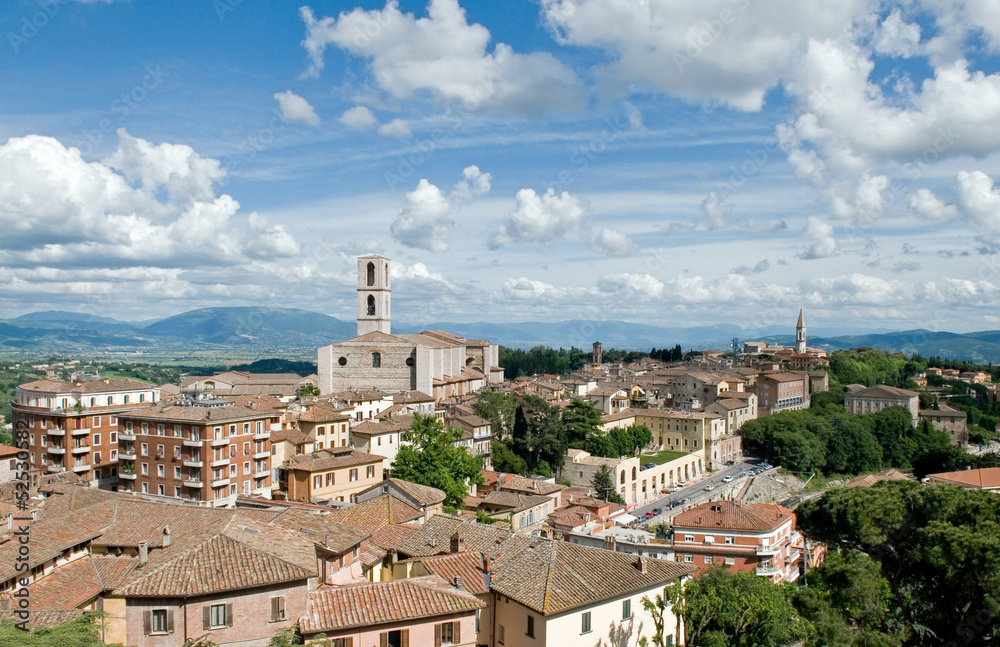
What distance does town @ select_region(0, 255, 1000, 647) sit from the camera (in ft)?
44.1

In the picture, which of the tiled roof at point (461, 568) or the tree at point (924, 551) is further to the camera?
the tree at point (924, 551)

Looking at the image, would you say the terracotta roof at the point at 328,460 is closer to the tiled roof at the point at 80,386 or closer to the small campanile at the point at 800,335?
the tiled roof at the point at 80,386

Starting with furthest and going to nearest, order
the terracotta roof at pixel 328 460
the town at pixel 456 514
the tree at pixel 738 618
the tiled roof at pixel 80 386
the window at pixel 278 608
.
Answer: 1. the tiled roof at pixel 80 386
2. the terracotta roof at pixel 328 460
3. the tree at pixel 738 618
4. the town at pixel 456 514
5. the window at pixel 278 608

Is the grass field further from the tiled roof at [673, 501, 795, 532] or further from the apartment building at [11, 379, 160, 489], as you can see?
the apartment building at [11, 379, 160, 489]

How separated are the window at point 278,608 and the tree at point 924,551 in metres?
14.6

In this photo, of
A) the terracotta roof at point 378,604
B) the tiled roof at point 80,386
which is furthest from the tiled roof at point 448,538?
the tiled roof at point 80,386

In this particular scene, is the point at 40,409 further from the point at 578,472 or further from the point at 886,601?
the point at 886,601

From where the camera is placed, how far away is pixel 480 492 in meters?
41.7

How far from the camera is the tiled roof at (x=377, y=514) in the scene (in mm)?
22062

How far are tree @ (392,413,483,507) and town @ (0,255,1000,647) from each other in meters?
0.14

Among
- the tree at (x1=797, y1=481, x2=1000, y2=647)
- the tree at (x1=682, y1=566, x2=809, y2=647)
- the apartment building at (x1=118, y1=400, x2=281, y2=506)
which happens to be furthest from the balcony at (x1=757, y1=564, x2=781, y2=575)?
the apartment building at (x1=118, y1=400, x2=281, y2=506)

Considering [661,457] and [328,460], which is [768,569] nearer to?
[328,460]

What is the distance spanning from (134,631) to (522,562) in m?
8.20

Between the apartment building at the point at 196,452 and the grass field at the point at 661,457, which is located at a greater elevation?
the apartment building at the point at 196,452
